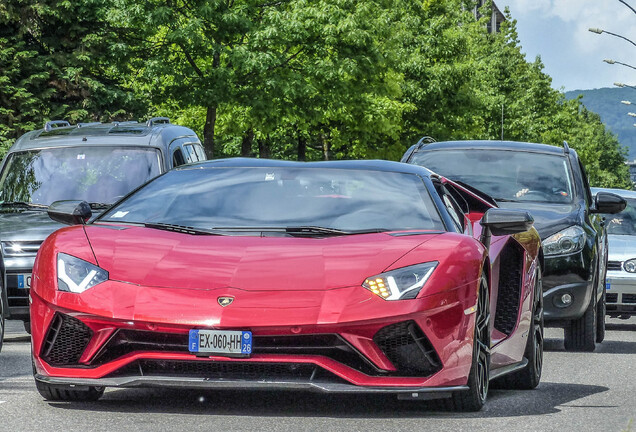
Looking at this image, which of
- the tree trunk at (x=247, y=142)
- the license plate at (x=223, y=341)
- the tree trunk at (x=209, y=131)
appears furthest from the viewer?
the tree trunk at (x=247, y=142)

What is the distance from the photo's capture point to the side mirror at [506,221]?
714 centimetres

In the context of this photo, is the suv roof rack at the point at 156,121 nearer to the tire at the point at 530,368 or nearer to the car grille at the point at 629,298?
the car grille at the point at 629,298

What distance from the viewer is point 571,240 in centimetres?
1143

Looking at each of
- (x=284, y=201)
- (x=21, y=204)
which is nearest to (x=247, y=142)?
(x=21, y=204)

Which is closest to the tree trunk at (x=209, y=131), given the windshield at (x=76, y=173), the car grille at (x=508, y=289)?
the windshield at (x=76, y=173)

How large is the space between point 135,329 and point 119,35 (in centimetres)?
2784

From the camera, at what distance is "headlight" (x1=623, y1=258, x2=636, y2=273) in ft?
49.9

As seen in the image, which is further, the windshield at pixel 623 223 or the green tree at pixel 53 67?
the green tree at pixel 53 67

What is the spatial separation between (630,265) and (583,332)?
3.86 m

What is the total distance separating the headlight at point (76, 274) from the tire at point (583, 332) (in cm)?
622

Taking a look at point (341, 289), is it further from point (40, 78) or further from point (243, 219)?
point (40, 78)

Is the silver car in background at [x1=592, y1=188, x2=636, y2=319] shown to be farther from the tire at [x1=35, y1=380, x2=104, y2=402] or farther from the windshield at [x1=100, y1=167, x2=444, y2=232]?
the tire at [x1=35, y1=380, x2=104, y2=402]

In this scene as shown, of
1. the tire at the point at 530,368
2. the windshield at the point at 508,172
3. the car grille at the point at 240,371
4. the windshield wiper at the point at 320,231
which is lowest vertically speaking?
the tire at the point at 530,368

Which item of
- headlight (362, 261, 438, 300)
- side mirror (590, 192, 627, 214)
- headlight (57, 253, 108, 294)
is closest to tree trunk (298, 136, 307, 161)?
side mirror (590, 192, 627, 214)
